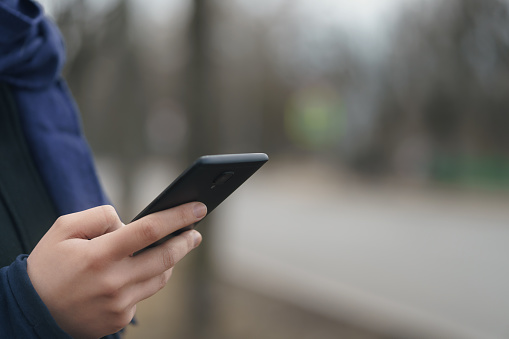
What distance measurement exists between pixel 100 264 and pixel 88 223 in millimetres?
79

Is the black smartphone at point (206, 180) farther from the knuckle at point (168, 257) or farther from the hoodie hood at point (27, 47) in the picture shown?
the hoodie hood at point (27, 47)

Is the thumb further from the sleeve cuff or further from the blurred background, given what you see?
the blurred background

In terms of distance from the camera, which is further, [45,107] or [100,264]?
[45,107]

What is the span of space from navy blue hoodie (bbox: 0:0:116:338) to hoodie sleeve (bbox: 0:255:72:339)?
330 millimetres

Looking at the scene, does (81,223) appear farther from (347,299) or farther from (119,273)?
(347,299)

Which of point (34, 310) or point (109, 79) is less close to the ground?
point (109, 79)

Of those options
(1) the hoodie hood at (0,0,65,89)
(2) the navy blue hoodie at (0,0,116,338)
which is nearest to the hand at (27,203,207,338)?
(2) the navy blue hoodie at (0,0,116,338)

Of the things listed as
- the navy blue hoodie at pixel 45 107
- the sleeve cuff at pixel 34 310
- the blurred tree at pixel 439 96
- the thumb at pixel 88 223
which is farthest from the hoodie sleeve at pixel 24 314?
the blurred tree at pixel 439 96

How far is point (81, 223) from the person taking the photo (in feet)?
2.62

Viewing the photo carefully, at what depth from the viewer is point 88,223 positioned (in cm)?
80

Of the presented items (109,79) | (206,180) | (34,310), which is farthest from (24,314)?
(109,79)

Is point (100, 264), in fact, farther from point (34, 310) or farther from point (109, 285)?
point (34, 310)

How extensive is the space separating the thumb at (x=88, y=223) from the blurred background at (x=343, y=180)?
119 inches

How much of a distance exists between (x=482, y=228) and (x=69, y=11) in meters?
10.00
